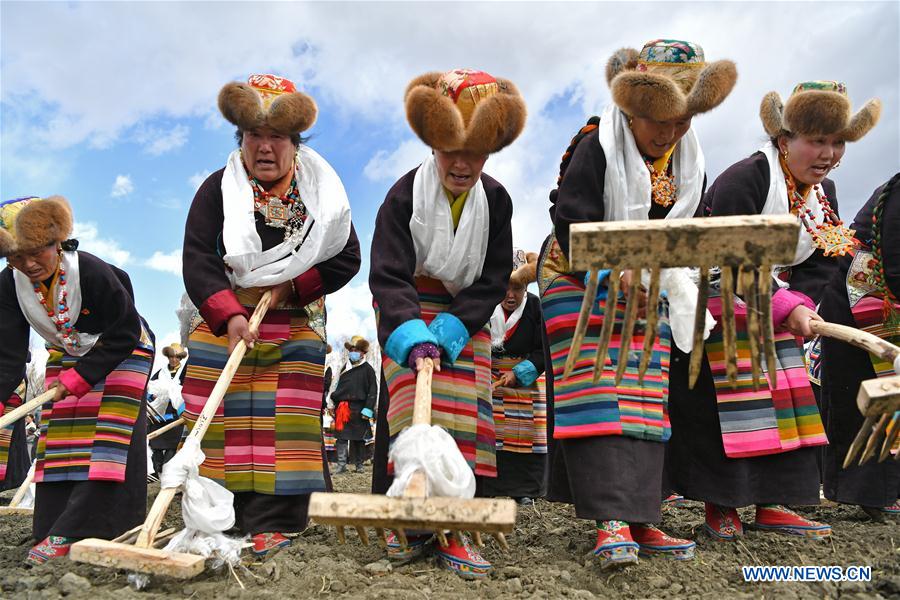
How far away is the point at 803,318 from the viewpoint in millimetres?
2951

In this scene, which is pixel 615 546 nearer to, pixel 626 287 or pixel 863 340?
pixel 626 287

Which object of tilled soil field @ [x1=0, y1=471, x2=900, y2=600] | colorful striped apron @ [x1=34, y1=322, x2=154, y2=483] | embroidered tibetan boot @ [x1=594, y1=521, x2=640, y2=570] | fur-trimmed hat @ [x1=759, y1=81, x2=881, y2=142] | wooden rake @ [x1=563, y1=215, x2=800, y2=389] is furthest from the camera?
colorful striped apron @ [x1=34, y1=322, x2=154, y2=483]

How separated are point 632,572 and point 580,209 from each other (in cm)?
136

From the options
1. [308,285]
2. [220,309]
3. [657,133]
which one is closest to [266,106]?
[308,285]

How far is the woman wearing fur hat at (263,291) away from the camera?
10.7 feet

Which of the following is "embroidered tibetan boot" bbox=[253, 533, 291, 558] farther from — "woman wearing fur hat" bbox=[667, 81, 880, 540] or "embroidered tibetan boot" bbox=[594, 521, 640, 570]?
"woman wearing fur hat" bbox=[667, 81, 880, 540]

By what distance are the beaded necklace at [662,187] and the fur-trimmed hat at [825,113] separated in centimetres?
70

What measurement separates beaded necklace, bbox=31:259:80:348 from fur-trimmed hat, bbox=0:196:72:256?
183 mm

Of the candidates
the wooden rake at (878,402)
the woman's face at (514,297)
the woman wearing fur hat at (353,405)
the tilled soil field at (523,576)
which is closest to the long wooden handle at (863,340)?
the wooden rake at (878,402)

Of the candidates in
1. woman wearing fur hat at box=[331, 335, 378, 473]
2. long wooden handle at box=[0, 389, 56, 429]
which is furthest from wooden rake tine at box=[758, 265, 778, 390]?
woman wearing fur hat at box=[331, 335, 378, 473]

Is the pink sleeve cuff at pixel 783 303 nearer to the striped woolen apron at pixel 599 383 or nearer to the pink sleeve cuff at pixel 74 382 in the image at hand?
the striped woolen apron at pixel 599 383

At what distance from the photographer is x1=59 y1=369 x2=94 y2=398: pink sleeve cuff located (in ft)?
11.9

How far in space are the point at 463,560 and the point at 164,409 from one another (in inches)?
274

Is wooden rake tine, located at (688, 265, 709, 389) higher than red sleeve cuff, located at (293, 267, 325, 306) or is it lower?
lower
